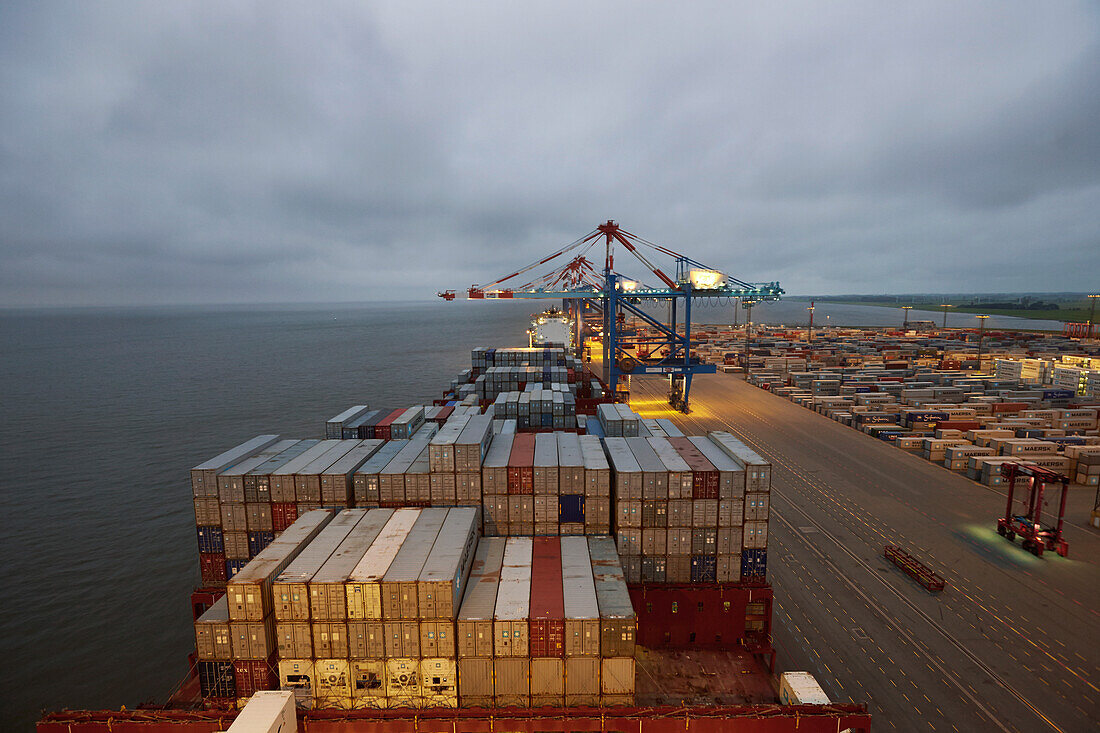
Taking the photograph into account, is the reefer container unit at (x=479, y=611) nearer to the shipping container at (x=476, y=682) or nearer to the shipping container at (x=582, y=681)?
the shipping container at (x=476, y=682)

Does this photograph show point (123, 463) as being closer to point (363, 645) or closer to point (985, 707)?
point (363, 645)

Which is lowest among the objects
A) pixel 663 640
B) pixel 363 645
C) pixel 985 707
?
pixel 985 707

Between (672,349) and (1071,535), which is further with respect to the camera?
(672,349)

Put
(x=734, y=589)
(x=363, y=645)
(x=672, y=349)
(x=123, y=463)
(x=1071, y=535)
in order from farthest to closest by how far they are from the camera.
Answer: (x=672, y=349), (x=123, y=463), (x=1071, y=535), (x=734, y=589), (x=363, y=645)

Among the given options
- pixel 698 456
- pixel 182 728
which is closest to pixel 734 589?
pixel 698 456

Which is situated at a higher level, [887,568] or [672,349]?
[672,349]

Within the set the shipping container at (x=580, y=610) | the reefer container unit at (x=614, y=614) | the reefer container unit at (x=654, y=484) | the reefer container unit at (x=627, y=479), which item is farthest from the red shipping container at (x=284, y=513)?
the reefer container unit at (x=654, y=484)

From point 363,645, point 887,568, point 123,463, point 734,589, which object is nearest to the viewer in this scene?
point 363,645
